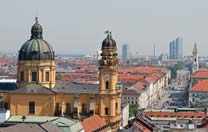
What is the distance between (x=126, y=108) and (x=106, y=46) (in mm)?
23560

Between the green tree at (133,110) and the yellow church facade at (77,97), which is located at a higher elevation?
the yellow church facade at (77,97)

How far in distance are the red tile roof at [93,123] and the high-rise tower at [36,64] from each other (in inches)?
272

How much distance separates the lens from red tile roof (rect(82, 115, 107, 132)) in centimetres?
6750

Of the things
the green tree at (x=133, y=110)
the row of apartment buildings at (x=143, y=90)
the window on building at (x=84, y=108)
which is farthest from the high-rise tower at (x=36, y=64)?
the row of apartment buildings at (x=143, y=90)

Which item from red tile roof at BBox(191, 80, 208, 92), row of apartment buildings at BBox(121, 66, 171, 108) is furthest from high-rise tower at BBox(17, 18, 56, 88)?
red tile roof at BBox(191, 80, 208, 92)

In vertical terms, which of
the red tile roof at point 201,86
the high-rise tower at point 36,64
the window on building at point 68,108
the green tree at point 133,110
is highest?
the high-rise tower at point 36,64

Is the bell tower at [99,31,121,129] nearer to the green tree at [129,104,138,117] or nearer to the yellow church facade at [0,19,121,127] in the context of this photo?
the yellow church facade at [0,19,121,127]

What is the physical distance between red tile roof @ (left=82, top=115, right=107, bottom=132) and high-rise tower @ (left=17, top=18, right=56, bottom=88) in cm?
691

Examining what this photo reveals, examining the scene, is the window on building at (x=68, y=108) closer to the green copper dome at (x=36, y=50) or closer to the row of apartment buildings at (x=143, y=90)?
the green copper dome at (x=36, y=50)

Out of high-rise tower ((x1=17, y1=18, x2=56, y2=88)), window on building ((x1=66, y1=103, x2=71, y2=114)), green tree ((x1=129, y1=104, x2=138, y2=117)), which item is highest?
high-rise tower ((x1=17, y1=18, x2=56, y2=88))

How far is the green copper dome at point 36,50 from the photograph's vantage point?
7631 centimetres

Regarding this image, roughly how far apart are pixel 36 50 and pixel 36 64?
142 centimetres

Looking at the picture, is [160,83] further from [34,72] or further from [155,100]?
[34,72]

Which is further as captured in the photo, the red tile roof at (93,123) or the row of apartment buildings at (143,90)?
the row of apartment buildings at (143,90)
